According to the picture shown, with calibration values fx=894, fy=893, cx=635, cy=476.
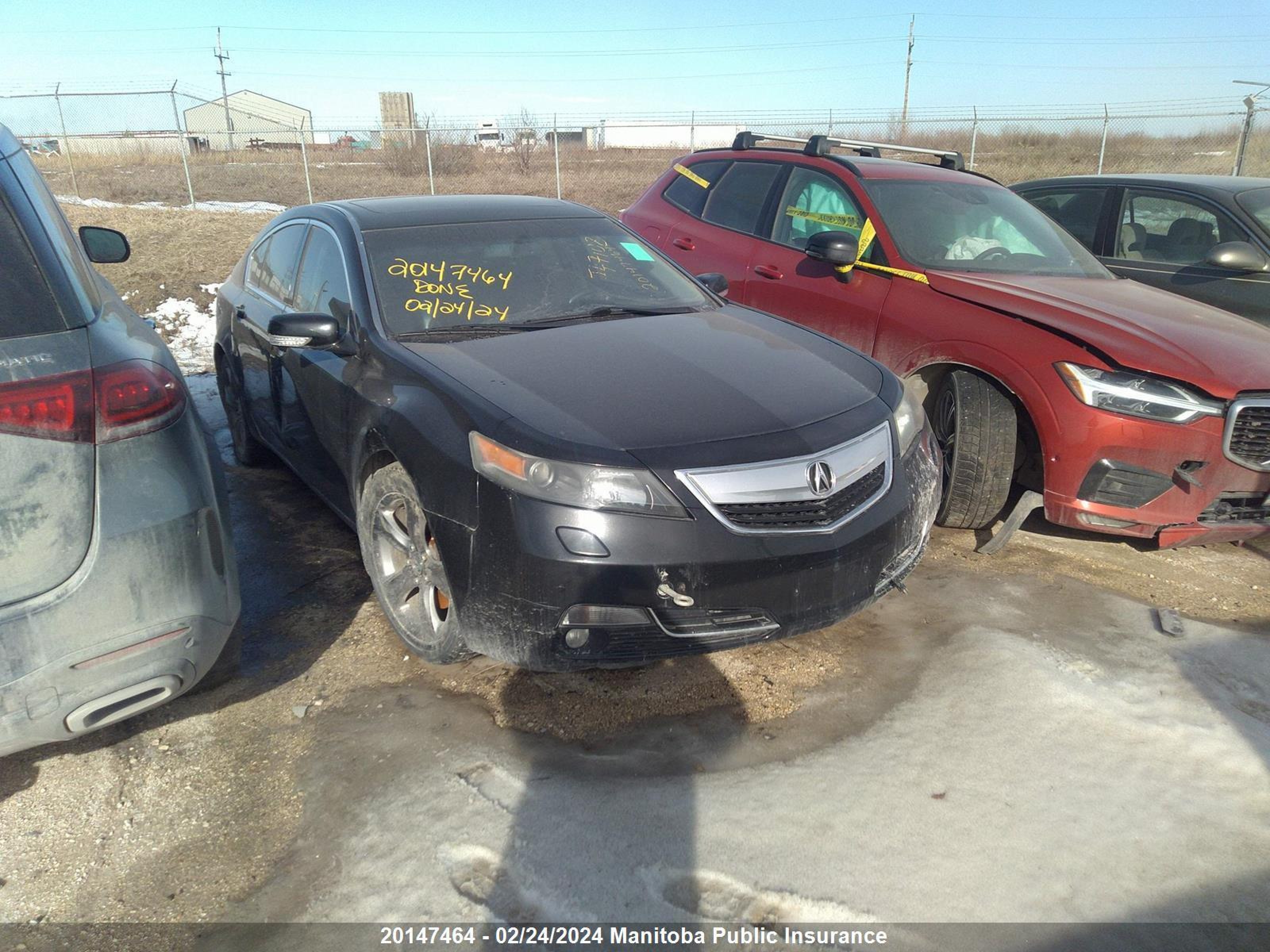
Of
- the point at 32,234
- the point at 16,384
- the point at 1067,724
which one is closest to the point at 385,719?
the point at 16,384

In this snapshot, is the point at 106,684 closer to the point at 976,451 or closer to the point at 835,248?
the point at 976,451

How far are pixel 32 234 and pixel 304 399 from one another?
1.69 m

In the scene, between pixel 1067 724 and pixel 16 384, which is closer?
pixel 16 384

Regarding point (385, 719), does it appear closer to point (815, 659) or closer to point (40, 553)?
point (40, 553)

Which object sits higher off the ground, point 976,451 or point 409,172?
point 409,172

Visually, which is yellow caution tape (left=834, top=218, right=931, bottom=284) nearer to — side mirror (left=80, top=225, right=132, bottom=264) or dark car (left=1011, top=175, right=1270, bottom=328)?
dark car (left=1011, top=175, right=1270, bottom=328)

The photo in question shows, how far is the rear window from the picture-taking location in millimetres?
2090

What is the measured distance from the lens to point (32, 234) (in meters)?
2.22

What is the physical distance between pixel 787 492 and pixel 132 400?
1.78 meters

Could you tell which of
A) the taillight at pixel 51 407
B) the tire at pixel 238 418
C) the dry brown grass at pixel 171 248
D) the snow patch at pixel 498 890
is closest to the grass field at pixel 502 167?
the dry brown grass at pixel 171 248

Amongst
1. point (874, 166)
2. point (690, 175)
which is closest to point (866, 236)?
point (874, 166)

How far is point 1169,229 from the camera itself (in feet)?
19.4

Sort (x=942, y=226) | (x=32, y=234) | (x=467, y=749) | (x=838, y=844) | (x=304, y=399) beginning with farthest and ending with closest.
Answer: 1. (x=942, y=226)
2. (x=304, y=399)
3. (x=467, y=749)
4. (x=838, y=844)
5. (x=32, y=234)

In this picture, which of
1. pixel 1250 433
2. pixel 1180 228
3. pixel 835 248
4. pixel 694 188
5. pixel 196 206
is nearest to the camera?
pixel 1250 433
